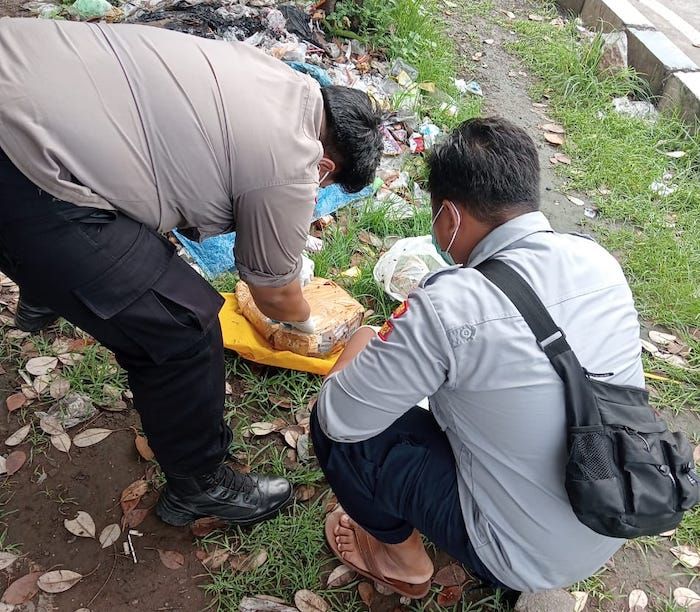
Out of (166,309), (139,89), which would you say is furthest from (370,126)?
(166,309)

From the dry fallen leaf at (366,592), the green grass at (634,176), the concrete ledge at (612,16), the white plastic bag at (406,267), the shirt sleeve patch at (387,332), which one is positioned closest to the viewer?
the shirt sleeve patch at (387,332)

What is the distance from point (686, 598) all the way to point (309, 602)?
4.29ft

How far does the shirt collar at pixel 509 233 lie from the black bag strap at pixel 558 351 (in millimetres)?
170

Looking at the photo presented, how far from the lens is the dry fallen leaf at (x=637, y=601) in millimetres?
2129

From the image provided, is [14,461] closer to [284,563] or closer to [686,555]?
[284,563]

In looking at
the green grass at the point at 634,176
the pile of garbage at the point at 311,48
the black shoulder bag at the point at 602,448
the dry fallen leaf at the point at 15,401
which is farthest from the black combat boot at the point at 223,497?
the pile of garbage at the point at 311,48

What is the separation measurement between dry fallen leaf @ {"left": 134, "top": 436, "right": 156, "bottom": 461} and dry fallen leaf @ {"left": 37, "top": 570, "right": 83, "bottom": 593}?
1.49 feet

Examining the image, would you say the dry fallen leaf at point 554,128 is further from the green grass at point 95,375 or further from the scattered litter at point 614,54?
the green grass at point 95,375

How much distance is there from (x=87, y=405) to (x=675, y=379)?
2.62m

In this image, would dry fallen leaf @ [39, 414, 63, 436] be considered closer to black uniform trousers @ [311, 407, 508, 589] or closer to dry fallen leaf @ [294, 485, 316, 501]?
dry fallen leaf @ [294, 485, 316, 501]

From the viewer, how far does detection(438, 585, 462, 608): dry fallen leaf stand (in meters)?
2.07

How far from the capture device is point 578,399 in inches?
53.6

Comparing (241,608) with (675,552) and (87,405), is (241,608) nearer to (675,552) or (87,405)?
(87,405)

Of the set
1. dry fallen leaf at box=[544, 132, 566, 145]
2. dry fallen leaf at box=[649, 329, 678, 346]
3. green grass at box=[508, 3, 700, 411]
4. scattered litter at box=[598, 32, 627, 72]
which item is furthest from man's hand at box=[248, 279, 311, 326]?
scattered litter at box=[598, 32, 627, 72]
